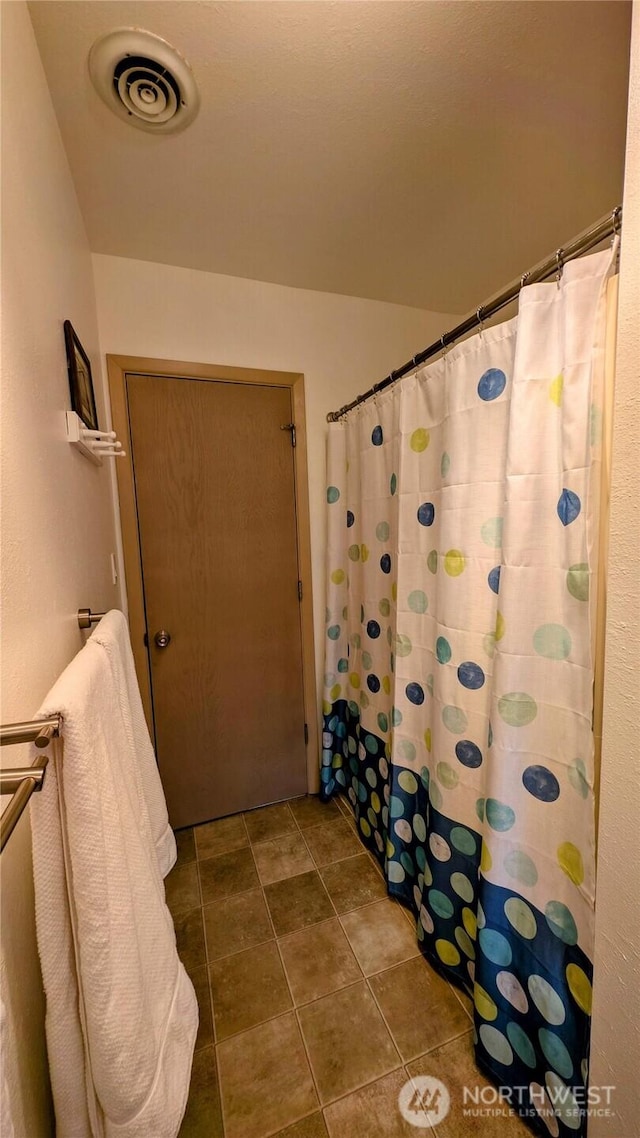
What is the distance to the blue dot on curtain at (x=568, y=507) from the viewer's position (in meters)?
0.80

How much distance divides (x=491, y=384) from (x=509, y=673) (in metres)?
0.68

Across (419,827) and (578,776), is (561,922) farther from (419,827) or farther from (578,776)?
(419,827)

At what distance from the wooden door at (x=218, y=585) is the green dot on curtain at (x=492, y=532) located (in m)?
1.06

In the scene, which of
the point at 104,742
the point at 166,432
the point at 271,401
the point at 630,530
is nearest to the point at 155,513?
the point at 166,432

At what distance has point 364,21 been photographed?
86cm

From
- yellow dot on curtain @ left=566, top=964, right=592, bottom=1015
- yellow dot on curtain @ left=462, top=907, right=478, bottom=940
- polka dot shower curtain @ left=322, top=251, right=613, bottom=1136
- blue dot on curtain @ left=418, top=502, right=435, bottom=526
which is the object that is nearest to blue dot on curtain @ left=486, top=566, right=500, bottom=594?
polka dot shower curtain @ left=322, top=251, right=613, bottom=1136

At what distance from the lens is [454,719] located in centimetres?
111

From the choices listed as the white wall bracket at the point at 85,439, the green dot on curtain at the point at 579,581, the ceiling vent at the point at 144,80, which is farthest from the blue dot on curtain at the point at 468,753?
the ceiling vent at the point at 144,80

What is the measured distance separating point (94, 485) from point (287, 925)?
1.62 metres

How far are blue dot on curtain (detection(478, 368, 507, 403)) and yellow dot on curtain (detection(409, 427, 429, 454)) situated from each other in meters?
0.25

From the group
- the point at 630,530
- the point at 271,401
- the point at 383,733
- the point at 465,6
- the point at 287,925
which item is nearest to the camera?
the point at 630,530

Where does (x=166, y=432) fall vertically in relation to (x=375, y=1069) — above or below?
above

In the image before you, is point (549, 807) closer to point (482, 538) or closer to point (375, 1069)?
point (482, 538)

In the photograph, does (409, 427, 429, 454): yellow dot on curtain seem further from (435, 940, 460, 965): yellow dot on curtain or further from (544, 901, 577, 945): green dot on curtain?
(435, 940, 460, 965): yellow dot on curtain
